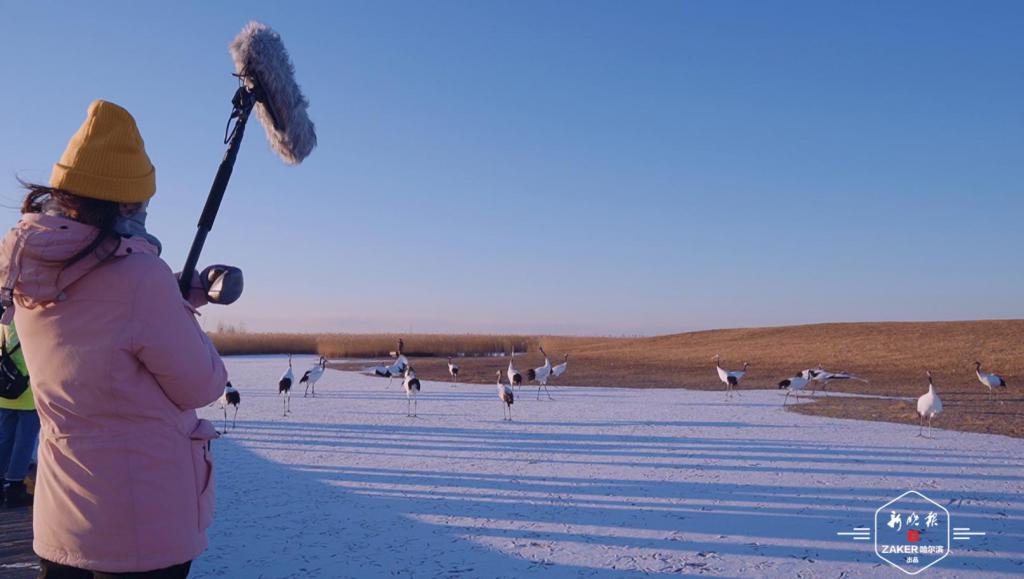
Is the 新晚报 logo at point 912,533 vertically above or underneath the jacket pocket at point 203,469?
underneath

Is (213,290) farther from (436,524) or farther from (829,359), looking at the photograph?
(829,359)

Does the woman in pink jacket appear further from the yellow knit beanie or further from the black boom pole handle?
the black boom pole handle

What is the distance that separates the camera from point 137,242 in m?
2.00

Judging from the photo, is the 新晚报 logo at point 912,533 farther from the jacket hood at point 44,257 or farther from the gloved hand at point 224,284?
the jacket hood at point 44,257

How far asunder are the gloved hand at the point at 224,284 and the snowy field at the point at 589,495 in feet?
10.1

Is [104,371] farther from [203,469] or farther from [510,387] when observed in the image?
[510,387]

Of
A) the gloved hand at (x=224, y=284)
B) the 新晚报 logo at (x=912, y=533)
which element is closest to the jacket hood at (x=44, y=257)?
the gloved hand at (x=224, y=284)

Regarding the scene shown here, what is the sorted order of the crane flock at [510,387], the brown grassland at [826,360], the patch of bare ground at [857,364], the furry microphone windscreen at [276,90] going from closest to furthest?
1. the furry microphone windscreen at [276,90]
2. the crane flock at [510,387]
3. the patch of bare ground at [857,364]
4. the brown grassland at [826,360]

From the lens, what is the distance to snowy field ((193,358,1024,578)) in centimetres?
514

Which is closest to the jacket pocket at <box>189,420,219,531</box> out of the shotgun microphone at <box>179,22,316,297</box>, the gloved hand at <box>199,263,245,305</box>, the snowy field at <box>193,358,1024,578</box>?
the gloved hand at <box>199,263,245,305</box>

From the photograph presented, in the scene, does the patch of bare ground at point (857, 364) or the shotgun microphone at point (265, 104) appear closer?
the shotgun microphone at point (265, 104)

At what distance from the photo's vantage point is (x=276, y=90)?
10.8 feet

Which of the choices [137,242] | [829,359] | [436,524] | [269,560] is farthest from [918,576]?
[829,359]

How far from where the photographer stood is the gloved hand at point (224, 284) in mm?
2404
